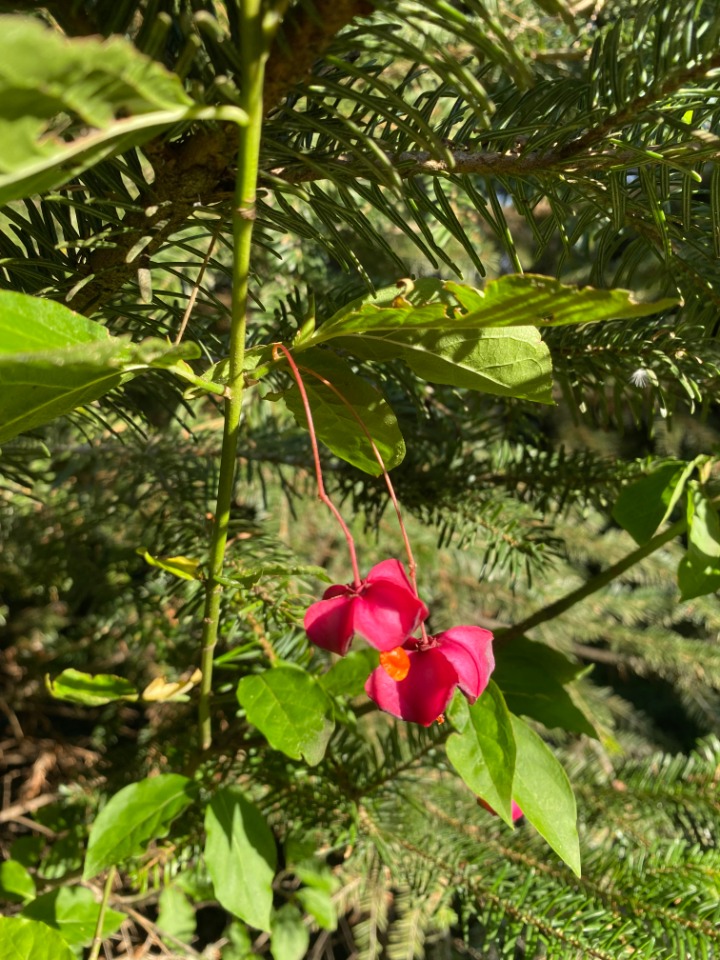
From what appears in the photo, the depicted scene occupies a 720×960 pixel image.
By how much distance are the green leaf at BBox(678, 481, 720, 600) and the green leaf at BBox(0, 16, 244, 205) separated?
331mm

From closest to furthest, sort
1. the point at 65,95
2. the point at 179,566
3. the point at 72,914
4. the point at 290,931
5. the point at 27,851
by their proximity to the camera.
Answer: the point at 65,95, the point at 179,566, the point at 72,914, the point at 27,851, the point at 290,931

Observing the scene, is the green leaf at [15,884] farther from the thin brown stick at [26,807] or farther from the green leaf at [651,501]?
the green leaf at [651,501]

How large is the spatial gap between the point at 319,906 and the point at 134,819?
0.49 meters

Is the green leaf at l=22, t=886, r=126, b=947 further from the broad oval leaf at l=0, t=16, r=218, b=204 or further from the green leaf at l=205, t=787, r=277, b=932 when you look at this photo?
the broad oval leaf at l=0, t=16, r=218, b=204

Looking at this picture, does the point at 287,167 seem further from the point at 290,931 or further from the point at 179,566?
the point at 290,931

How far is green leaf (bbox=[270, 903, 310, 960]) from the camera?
2.45 feet

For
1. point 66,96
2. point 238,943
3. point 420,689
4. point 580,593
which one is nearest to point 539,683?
point 580,593

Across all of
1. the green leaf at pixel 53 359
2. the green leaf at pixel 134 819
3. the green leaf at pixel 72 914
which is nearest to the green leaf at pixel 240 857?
the green leaf at pixel 134 819

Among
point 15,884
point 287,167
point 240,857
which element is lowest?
point 15,884

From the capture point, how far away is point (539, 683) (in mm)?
459

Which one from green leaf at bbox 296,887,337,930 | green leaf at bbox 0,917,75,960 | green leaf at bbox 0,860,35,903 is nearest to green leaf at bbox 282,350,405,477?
green leaf at bbox 0,917,75,960

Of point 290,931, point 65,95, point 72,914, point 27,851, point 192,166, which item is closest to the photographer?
point 65,95

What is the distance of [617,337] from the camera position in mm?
450

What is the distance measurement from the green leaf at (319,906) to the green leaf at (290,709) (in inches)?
20.1
